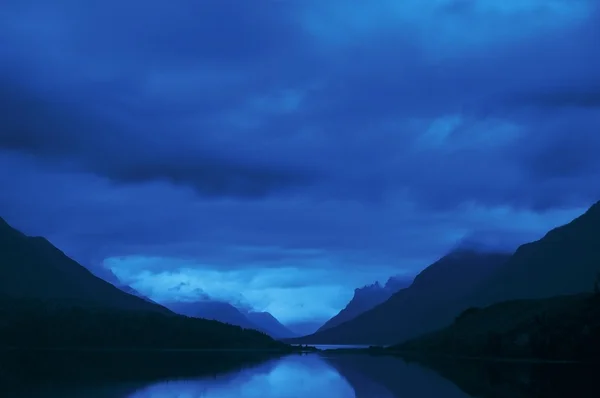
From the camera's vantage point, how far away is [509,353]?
198 m

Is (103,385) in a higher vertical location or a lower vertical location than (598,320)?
lower

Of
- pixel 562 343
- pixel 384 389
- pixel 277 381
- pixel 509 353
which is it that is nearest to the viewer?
pixel 384 389

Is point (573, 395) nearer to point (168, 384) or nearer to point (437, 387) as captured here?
point (437, 387)

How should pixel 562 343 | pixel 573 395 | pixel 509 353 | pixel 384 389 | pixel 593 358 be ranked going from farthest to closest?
pixel 509 353 → pixel 562 343 → pixel 593 358 → pixel 384 389 → pixel 573 395

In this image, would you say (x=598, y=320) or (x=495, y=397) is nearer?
(x=495, y=397)

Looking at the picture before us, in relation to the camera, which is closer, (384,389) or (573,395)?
(573,395)

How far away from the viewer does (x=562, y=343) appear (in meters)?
184

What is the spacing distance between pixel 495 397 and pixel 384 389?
1218 cm

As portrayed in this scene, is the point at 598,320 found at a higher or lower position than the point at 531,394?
higher

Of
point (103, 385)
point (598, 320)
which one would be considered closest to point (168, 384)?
point (103, 385)

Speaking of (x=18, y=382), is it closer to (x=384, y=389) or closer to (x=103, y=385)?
(x=103, y=385)

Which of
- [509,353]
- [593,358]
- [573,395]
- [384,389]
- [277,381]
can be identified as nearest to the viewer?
[573,395]

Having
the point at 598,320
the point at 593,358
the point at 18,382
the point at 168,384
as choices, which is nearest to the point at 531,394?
the point at 168,384

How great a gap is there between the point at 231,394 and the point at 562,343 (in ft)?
459
